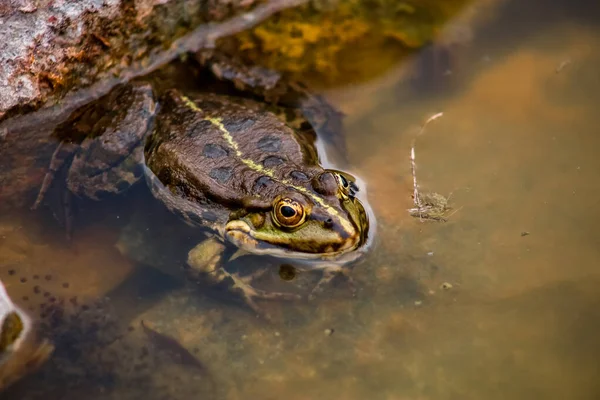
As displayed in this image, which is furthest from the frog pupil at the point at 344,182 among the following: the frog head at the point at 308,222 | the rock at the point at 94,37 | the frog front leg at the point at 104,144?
the rock at the point at 94,37

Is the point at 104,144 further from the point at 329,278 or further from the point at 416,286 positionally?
the point at 416,286

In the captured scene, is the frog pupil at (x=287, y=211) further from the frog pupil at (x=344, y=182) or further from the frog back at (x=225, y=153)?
the frog pupil at (x=344, y=182)

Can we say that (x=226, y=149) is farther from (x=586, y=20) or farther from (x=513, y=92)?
(x=586, y=20)

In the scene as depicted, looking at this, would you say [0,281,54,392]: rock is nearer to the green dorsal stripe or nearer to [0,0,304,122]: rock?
[0,0,304,122]: rock

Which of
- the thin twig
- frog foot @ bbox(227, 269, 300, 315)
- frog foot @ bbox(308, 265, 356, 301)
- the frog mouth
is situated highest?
the thin twig

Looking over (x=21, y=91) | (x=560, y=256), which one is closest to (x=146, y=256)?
(x=21, y=91)

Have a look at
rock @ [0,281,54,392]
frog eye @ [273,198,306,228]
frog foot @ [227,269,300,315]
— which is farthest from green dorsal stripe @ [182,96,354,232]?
rock @ [0,281,54,392]
